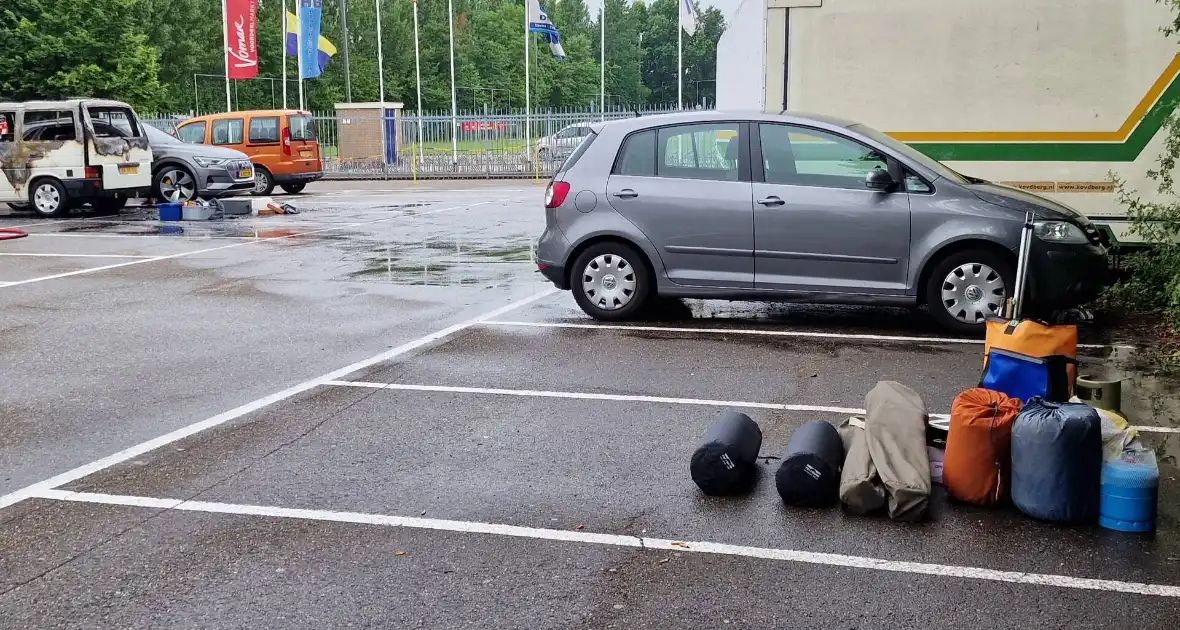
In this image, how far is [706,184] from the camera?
31.2 feet

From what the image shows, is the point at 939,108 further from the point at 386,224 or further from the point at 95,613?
the point at 386,224

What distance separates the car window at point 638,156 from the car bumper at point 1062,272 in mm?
3047

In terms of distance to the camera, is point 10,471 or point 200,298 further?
point 200,298

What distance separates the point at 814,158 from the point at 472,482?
15.7ft

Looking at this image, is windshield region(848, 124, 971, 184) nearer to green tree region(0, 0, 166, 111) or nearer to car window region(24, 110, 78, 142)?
car window region(24, 110, 78, 142)

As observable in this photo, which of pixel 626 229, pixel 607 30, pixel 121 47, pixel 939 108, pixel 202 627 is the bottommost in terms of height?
pixel 202 627

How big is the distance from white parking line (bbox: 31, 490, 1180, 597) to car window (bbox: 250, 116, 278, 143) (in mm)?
22295

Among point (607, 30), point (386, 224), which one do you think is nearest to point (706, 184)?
point (386, 224)

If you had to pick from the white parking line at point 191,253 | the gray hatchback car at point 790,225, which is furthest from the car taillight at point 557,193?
the white parking line at point 191,253

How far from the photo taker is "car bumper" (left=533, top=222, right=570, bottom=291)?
9.87 metres

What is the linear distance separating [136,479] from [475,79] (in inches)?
3250

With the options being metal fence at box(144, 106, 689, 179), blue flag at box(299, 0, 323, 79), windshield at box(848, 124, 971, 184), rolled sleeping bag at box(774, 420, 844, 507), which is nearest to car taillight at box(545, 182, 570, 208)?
windshield at box(848, 124, 971, 184)

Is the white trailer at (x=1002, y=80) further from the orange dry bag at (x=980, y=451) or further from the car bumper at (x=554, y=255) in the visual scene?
the orange dry bag at (x=980, y=451)

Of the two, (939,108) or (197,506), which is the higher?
(939,108)
